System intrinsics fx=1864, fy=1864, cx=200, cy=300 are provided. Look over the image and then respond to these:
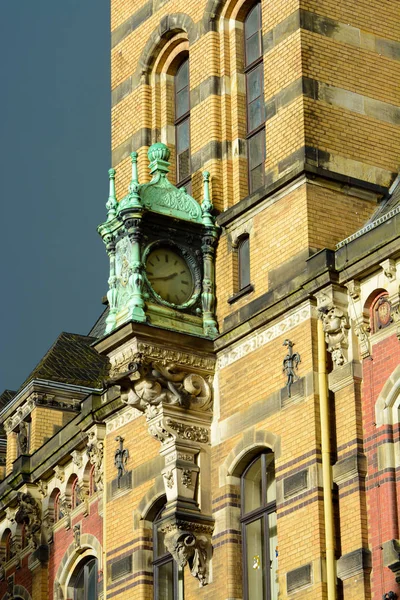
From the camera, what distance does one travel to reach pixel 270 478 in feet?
83.7

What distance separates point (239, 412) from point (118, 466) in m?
3.11

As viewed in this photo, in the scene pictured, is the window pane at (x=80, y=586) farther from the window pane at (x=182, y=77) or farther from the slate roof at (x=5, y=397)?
the slate roof at (x=5, y=397)

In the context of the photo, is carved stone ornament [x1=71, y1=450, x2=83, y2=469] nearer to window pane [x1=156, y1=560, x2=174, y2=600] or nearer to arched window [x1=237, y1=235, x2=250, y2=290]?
window pane [x1=156, y1=560, x2=174, y2=600]

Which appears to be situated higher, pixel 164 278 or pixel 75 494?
pixel 164 278

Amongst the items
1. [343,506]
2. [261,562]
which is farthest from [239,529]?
[343,506]

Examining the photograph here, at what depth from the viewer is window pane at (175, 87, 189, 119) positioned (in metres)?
30.2

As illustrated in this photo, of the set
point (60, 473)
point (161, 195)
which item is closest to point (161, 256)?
point (161, 195)

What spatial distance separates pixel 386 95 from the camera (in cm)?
2767

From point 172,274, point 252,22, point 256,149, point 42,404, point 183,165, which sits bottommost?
point 172,274

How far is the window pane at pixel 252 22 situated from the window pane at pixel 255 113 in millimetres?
1212

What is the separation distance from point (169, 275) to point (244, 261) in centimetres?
115

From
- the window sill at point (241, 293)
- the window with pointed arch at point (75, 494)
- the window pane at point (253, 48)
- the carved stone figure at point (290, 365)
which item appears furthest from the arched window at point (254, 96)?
the window with pointed arch at point (75, 494)

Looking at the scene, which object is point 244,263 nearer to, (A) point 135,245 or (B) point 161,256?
(B) point 161,256

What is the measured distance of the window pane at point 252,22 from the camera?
95.0 ft
